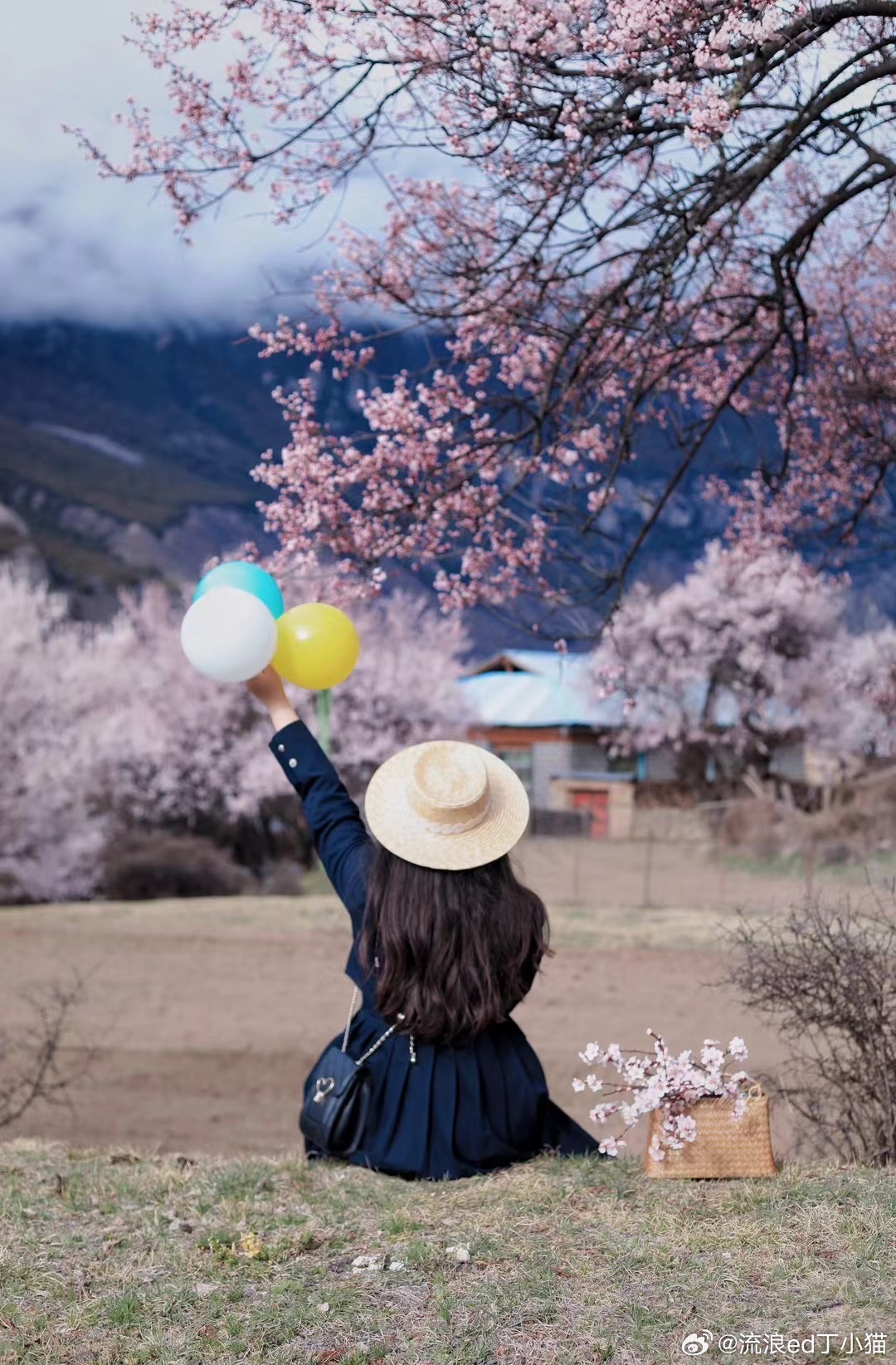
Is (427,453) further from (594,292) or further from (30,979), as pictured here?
(30,979)

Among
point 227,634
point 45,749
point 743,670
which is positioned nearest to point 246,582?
point 227,634

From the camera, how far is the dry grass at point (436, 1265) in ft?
8.20

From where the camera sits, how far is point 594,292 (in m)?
5.52

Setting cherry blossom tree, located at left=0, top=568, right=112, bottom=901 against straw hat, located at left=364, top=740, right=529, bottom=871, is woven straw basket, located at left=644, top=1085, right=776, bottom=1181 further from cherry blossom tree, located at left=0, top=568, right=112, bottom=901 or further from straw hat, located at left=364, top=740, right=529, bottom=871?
cherry blossom tree, located at left=0, top=568, right=112, bottom=901

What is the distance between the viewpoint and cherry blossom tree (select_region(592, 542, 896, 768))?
79.7 feet

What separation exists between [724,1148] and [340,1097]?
0.96m

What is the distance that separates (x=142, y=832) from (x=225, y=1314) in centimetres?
1988

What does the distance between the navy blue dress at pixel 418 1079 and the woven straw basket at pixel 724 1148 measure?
1.33ft

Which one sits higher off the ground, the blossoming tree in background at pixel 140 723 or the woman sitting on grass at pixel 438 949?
the blossoming tree in background at pixel 140 723

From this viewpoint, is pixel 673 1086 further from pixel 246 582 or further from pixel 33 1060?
pixel 33 1060

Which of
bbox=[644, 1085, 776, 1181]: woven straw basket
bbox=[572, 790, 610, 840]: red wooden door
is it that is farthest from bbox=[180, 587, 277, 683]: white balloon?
bbox=[572, 790, 610, 840]: red wooden door

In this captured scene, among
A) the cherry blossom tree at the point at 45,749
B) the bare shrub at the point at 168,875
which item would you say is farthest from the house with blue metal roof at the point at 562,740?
the cherry blossom tree at the point at 45,749

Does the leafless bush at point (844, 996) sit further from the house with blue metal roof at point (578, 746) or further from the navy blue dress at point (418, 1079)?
the house with blue metal roof at point (578, 746)

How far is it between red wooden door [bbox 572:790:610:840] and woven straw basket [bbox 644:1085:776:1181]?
18595 millimetres
